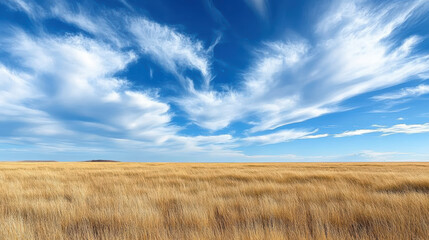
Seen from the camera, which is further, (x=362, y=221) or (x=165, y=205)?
(x=165, y=205)

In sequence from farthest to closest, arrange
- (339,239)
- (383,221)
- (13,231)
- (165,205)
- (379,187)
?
(379,187)
(165,205)
(383,221)
(13,231)
(339,239)

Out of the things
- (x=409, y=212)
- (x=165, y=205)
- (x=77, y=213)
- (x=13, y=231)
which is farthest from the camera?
(x=165, y=205)

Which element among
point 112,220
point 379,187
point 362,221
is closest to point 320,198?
point 362,221

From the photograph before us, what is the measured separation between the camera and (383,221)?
4.31 metres

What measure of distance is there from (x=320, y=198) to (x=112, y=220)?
18.1 ft

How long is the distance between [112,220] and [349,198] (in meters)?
6.16

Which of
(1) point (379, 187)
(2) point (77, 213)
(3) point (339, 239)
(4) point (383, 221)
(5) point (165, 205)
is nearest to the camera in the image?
(3) point (339, 239)

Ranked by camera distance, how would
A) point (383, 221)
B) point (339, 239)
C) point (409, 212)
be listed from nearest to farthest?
point (339, 239) → point (383, 221) → point (409, 212)

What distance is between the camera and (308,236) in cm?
359

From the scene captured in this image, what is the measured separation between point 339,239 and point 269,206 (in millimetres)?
1990

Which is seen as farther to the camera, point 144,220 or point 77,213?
point 77,213

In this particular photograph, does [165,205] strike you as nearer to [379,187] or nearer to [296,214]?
[296,214]

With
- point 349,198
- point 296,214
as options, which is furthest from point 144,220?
point 349,198

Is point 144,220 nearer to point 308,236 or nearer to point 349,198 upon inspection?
point 308,236
